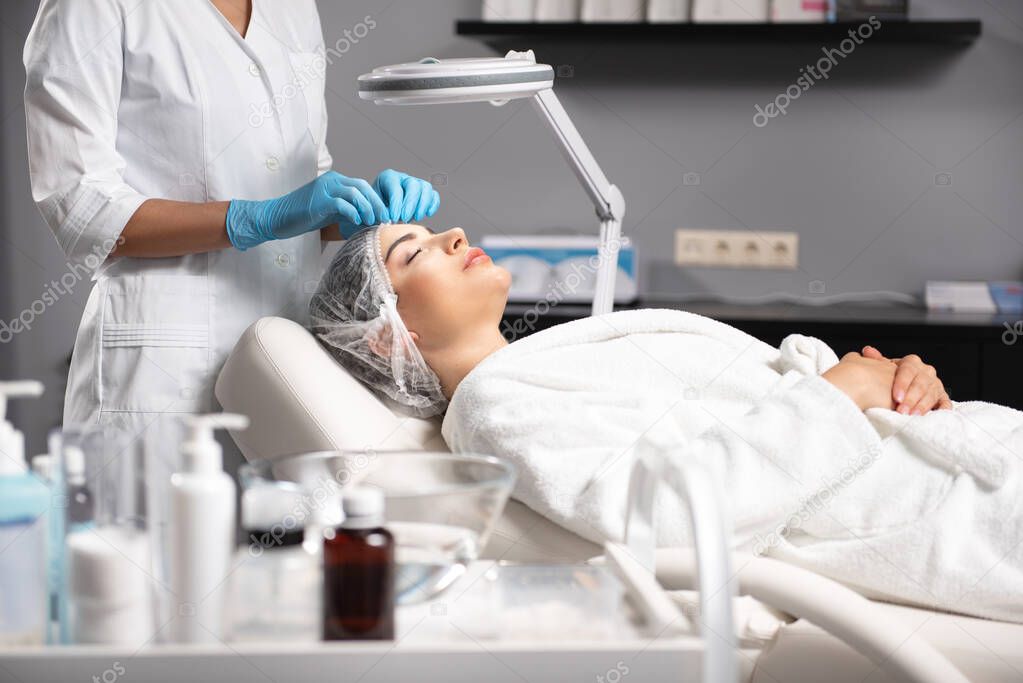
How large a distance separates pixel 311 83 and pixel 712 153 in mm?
1767

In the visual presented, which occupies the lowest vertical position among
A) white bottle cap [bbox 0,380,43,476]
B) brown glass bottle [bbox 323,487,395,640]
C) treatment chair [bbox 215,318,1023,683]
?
treatment chair [bbox 215,318,1023,683]

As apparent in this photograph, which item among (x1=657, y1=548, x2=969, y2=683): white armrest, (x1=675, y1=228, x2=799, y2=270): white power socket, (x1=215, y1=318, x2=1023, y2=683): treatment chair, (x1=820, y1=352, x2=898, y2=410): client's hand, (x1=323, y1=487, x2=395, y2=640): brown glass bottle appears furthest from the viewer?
(x1=675, y1=228, x2=799, y2=270): white power socket

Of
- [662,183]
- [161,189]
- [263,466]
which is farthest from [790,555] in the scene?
[662,183]

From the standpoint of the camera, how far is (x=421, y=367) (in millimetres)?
1633

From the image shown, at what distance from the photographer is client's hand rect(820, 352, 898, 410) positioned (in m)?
1.54

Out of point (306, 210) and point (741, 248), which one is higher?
point (306, 210)

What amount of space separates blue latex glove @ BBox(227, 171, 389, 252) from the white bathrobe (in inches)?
12.2

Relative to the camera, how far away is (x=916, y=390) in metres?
1.57

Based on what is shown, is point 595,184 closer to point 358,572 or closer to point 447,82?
point 447,82

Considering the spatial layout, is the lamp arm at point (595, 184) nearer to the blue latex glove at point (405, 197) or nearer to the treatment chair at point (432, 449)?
the blue latex glove at point (405, 197)

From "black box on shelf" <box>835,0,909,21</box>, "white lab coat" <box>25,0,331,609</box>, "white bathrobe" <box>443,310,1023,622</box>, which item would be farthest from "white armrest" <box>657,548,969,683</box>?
"black box on shelf" <box>835,0,909,21</box>

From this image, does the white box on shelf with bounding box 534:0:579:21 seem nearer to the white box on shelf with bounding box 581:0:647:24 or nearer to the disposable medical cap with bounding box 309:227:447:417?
the white box on shelf with bounding box 581:0:647:24

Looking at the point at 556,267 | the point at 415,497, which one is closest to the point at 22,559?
the point at 415,497

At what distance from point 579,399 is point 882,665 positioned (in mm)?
588
